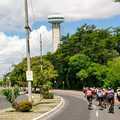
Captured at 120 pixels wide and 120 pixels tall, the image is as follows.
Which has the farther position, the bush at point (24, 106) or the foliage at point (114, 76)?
the foliage at point (114, 76)

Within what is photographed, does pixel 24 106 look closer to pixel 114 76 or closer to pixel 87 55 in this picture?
pixel 114 76

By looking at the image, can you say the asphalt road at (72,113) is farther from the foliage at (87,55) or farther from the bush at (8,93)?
the foliage at (87,55)

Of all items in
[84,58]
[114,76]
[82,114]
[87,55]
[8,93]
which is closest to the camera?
[82,114]

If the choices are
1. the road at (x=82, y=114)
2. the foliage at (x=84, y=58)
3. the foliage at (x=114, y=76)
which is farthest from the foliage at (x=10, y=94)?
the foliage at (x=84, y=58)

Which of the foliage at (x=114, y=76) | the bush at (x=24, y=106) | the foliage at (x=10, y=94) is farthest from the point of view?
the foliage at (x=114, y=76)

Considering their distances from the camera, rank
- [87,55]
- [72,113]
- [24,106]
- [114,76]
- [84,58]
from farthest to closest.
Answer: [87,55] < [84,58] < [114,76] < [24,106] < [72,113]

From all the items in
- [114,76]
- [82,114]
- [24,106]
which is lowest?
[82,114]

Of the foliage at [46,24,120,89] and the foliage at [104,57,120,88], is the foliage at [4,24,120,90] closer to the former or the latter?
the foliage at [46,24,120,89]

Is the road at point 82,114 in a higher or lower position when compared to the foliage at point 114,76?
lower

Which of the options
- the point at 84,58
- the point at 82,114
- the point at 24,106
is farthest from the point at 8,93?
the point at 84,58

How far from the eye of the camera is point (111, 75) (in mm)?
80875

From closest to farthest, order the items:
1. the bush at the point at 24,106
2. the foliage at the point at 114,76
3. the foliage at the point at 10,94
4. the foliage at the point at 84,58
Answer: the bush at the point at 24,106 → the foliage at the point at 10,94 → the foliage at the point at 114,76 → the foliage at the point at 84,58

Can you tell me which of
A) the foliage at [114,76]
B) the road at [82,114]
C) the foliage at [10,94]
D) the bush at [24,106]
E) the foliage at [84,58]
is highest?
the foliage at [84,58]

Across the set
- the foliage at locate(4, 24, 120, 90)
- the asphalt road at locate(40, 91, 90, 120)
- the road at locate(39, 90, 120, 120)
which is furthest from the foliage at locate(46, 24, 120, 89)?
the road at locate(39, 90, 120, 120)
